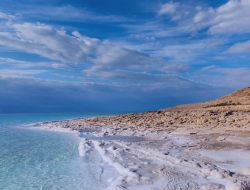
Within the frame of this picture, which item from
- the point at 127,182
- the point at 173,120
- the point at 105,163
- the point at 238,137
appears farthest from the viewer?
the point at 173,120

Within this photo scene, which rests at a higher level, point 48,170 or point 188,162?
point 188,162

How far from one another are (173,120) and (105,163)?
19.2 meters

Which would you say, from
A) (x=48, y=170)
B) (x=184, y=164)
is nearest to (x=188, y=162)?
(x=184, y=164)

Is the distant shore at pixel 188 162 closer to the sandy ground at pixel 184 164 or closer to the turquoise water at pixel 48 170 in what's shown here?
the sandy ground at pixel 184 164

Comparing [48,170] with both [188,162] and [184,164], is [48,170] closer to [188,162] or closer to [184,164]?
[184,164]

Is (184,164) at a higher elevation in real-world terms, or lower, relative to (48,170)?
higher

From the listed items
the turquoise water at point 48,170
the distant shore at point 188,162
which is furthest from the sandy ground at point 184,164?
the turquoise water at point 48,170

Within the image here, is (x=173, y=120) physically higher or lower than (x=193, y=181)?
higher

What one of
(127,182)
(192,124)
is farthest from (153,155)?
(192,124)

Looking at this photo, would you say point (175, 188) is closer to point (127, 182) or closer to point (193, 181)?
point (193, 181)

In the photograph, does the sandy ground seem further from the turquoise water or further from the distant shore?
the turquoise water

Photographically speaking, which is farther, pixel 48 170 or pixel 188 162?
pixel 48 170

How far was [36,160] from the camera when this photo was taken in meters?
17.2

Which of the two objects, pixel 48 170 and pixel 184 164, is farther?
pixel 48 170
